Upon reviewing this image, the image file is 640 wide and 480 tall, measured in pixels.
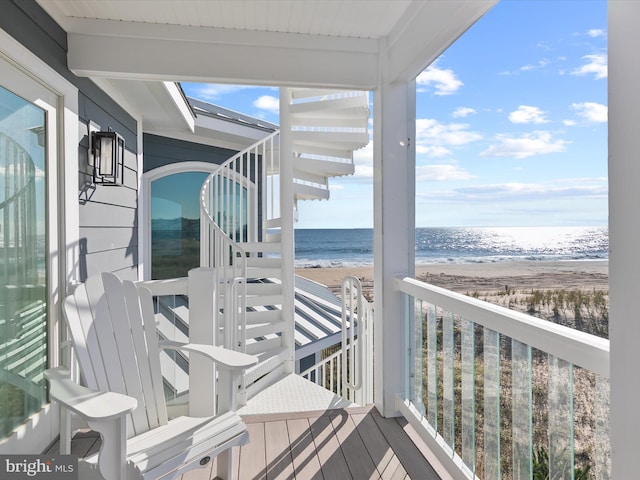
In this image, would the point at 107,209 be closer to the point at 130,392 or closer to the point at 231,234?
the point at 130,392

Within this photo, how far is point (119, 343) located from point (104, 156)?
1.74 m

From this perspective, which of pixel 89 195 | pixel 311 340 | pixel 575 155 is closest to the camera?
pixel 575 155

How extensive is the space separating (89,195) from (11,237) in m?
1.19

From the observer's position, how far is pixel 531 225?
235cm

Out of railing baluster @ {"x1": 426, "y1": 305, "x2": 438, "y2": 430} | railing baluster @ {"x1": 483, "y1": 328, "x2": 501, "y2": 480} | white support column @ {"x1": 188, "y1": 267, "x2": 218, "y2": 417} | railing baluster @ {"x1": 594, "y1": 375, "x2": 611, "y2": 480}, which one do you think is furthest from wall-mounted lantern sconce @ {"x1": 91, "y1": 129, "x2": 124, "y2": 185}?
railing baluster @ {"x1": 594, "y1": 375, "x2": 611, "y2": 480}

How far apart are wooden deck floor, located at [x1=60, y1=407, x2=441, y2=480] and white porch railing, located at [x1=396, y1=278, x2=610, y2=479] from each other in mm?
150

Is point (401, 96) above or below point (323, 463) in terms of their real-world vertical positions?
above

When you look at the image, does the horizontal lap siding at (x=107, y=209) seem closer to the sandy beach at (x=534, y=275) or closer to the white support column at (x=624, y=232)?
the sandy beach at (x=534, y=275)

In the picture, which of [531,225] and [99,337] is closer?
[99,337]

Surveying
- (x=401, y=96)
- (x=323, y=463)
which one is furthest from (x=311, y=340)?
(x=401, y=96)

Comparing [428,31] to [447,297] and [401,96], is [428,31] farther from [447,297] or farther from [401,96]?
[447,297]

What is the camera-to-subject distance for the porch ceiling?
2486 millimetres

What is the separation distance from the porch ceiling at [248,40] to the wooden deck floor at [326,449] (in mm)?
2237

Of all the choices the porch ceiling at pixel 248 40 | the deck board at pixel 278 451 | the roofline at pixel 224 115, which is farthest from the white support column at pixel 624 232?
the roofline at pixel 224 115
